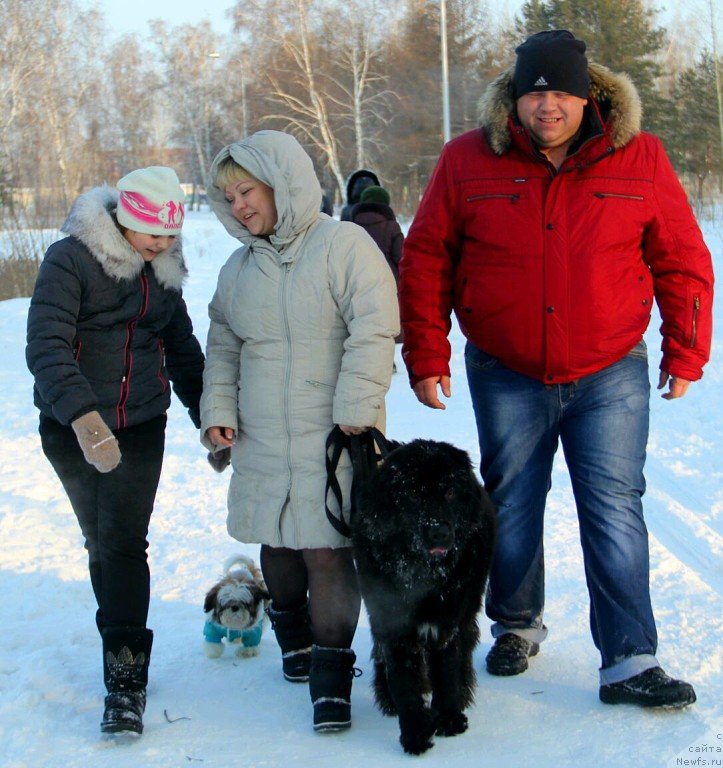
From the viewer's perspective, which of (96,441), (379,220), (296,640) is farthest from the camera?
(379,220)

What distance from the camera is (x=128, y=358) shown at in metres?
3.34

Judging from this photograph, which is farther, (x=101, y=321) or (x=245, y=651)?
(x=245, y=651)

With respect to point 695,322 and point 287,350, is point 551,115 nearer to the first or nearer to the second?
point 695,322

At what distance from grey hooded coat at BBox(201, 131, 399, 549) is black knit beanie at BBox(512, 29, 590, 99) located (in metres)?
0.77

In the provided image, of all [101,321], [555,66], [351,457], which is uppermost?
[555,66]

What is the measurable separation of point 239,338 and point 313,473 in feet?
1.88

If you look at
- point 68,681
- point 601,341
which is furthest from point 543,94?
point 68,681

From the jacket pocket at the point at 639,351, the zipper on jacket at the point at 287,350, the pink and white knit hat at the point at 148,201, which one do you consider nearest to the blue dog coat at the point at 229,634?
the zipper on jacket at the point at 287,350

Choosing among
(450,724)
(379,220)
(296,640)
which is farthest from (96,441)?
(379,220)

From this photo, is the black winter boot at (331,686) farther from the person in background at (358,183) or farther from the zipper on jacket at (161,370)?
the person in background at (358,183)

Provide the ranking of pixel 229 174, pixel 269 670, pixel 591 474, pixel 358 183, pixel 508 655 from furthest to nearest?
pixel 358 183, pixel 269 670, pixel 508 655, pixel 229 174, pixel 591 474

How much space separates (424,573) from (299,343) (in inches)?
34.6

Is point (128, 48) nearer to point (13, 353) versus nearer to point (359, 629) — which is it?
point (13, 353)

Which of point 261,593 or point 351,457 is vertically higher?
point 351,457
